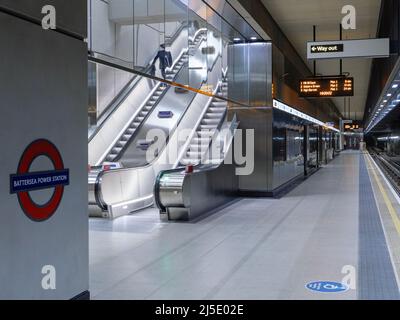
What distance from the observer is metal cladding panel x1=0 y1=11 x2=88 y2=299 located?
3.27m

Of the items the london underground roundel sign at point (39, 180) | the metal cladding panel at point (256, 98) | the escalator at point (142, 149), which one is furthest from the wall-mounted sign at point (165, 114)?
the london underground roundel sign at point (39, 180)

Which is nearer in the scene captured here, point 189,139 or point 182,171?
point 182,171

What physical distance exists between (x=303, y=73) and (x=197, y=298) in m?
18.5

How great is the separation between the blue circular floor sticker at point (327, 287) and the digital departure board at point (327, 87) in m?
11.1

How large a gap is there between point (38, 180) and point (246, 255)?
10.2 feet

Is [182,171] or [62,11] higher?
[62,11]

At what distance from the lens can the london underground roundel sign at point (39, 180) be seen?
11.1ft

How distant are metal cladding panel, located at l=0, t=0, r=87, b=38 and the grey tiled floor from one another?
2334 millimetres

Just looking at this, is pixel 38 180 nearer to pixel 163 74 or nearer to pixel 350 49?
pixel 163 74

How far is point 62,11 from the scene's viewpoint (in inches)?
148

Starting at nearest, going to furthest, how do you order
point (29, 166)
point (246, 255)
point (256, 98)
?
1. point (29, 166)
2. point (246, 255)
3. point (256, 98)

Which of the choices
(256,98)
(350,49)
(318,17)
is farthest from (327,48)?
(256,98)

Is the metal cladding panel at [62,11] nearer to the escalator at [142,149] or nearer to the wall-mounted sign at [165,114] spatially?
the escalator at [142,149]
